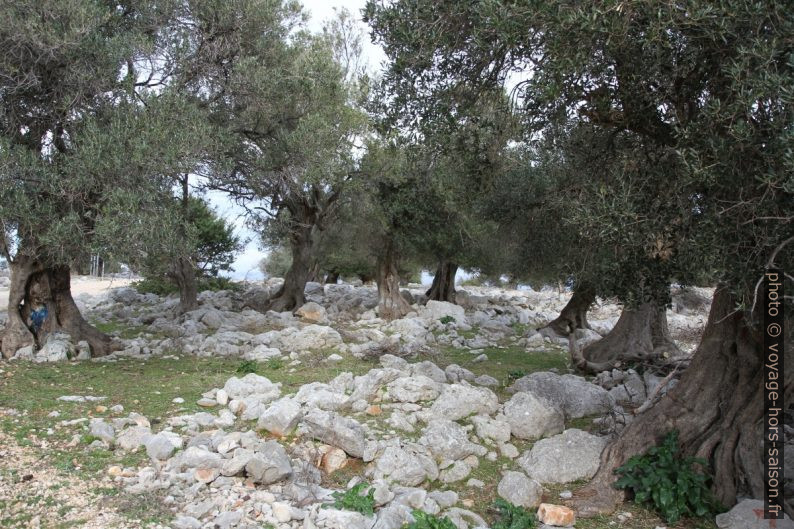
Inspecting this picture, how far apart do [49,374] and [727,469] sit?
10.1 m

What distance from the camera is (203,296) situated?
22516 mm

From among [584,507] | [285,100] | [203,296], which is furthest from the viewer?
[203,296]

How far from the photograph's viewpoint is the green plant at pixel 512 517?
18.5 feet

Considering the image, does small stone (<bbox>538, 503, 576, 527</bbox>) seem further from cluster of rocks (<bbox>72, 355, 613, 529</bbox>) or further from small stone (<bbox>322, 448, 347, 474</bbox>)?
small stone (<bbox>322, 448, 347, 474</bbox>)

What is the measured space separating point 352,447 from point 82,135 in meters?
7.05

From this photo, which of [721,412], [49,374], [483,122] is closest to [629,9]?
[483,122]

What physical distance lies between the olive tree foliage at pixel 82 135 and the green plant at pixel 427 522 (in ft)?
20.0

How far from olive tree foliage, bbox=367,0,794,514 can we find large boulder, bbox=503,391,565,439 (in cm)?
105

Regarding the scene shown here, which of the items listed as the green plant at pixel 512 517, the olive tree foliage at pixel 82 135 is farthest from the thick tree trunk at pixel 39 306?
the green plant at pixel 512 517

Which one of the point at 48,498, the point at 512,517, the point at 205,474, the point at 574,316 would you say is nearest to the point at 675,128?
the point at 512,517

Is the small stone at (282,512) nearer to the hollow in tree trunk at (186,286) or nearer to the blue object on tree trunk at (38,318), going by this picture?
the blue object on tree trunk at (38,318)

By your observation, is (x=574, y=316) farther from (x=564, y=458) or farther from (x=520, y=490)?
(x=520, y=490)

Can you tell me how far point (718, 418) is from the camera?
6.70 meters

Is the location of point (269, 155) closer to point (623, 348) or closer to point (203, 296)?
point (623, 348)
